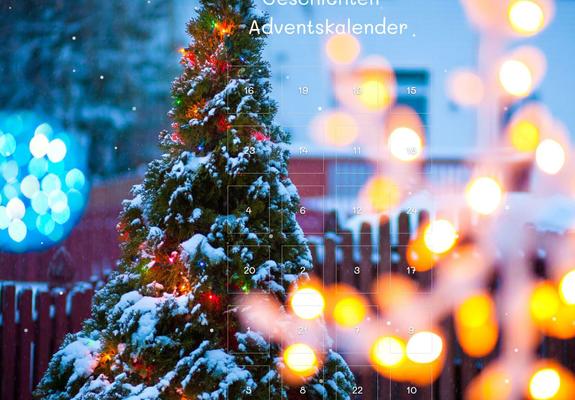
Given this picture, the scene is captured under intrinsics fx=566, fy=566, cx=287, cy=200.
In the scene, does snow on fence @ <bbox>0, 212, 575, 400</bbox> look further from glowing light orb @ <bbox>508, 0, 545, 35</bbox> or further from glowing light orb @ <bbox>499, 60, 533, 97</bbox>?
glowing light orb @ <bbox>508, 0, 545, 35</bbox>

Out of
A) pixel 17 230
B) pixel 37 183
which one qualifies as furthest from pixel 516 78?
pixel 17 230

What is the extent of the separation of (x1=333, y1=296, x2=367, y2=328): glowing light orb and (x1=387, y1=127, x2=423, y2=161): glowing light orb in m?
0.61

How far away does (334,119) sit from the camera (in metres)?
1.86

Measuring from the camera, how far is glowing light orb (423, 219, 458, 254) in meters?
2.33

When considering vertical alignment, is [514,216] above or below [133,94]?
below

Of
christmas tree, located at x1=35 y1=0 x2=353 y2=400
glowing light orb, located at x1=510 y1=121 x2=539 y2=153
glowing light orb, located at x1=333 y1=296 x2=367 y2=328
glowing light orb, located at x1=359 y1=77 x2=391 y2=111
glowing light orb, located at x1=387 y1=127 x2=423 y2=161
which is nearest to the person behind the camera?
christmas tree, located at x1=35 y1=0 x2=353 y2=400

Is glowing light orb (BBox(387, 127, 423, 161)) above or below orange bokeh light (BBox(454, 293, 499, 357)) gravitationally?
above

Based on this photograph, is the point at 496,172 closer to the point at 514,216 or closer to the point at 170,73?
the point at 514,216

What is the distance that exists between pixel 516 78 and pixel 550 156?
40cm

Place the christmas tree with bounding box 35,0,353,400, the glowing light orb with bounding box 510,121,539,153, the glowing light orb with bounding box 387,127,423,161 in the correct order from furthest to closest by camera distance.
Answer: the glowing light orb with bounding box 510,121,539,153, the glowing light orb with bounding box 387,127,423,161, the christmas tree with bounding box 35,0,353,400

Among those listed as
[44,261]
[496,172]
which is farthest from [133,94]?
[496,172]

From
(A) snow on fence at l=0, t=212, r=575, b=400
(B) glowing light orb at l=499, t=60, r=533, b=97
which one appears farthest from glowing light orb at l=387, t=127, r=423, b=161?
(B) glowing light orb at l=499, t=60, r=533, b=97

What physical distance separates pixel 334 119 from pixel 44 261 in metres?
2.20

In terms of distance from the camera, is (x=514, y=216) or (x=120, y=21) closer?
(x=514, y=216)
